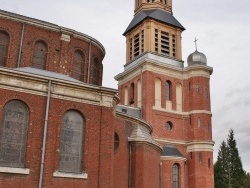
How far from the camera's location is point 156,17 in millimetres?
41500

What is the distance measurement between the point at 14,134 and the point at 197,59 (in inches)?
1016

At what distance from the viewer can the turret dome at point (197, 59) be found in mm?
39656

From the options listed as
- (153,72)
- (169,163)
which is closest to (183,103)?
(153,72)

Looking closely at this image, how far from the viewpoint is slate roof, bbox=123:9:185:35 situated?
41562 mm

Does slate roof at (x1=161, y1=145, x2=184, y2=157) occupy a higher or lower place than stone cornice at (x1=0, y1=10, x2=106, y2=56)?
lower

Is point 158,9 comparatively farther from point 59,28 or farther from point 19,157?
point 19,157

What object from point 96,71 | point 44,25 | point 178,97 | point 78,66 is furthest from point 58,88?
point 178,97

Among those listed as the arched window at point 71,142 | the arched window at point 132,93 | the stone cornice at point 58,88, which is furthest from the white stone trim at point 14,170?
the arched window at point 132,93

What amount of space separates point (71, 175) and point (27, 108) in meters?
3.84

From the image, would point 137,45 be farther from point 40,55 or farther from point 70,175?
point 70,175

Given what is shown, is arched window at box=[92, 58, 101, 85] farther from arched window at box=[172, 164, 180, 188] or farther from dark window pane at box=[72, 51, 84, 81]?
arched window at box=[172, 164, 180, 188]

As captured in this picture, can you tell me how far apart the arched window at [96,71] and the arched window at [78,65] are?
3.27 ft

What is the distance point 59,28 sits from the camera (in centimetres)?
2439

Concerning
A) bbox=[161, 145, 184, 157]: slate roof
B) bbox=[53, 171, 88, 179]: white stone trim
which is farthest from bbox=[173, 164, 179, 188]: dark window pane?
bbox=[53, 171, 88, 179]: white stone trim
